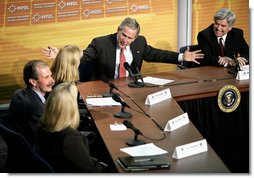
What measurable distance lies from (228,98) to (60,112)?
2083mm

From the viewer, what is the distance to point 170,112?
15.0ft

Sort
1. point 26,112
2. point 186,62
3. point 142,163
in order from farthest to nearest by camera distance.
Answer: point 186,62, point 26,112, point 142,163

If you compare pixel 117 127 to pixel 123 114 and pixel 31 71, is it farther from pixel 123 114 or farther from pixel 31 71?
pixel 31 71

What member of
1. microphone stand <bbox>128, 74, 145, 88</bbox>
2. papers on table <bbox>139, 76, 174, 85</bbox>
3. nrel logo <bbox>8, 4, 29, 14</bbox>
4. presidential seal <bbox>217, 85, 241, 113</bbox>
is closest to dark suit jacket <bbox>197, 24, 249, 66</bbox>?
papers on table <bbox>139, 76, 174, 85</bbox>

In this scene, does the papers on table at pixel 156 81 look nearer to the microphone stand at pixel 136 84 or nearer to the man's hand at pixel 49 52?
the microphone stand at pixel 136 84

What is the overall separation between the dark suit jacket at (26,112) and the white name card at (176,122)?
993 mm

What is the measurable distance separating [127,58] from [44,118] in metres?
2.15

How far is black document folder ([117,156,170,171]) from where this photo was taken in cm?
351

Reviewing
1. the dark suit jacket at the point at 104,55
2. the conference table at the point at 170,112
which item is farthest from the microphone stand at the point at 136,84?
the dark suit jacket at the point at 104,55

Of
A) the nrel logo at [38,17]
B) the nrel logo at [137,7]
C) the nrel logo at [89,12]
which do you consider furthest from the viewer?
the nrel logo at [137,7]

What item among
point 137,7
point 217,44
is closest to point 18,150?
point 217,44

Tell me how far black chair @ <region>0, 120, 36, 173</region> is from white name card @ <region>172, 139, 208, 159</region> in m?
1.01

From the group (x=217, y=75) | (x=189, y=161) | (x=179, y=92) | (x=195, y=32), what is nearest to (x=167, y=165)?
(x=189, y=161)

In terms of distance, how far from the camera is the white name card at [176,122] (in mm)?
4152
